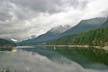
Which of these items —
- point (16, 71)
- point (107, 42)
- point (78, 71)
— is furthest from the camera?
point (107, 42)

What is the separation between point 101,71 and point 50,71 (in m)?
12.9

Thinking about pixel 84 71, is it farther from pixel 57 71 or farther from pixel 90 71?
pixel 57 71

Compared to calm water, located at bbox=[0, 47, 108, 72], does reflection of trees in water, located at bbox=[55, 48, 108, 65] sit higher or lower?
higher

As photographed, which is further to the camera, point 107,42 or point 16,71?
point 107,42

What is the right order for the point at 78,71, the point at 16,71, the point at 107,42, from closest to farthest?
the point at 16,71, the point at 78,71, the point at 107,42

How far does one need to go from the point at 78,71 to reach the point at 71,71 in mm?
2768

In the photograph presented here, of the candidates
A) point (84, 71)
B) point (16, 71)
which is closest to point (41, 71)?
point (16, 71)

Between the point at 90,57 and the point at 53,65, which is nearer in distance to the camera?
the point at 53,65

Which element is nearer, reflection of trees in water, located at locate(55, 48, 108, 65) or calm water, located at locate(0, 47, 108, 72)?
calm water, located at locate(0, 47, 108, 72)

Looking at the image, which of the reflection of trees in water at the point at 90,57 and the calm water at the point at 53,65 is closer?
the calm water at the point at 53,65

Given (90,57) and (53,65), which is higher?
(90,57)

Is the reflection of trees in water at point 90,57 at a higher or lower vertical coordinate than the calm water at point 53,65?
higher

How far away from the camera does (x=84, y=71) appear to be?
65.1 m

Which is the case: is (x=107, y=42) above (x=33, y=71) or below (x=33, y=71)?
above
